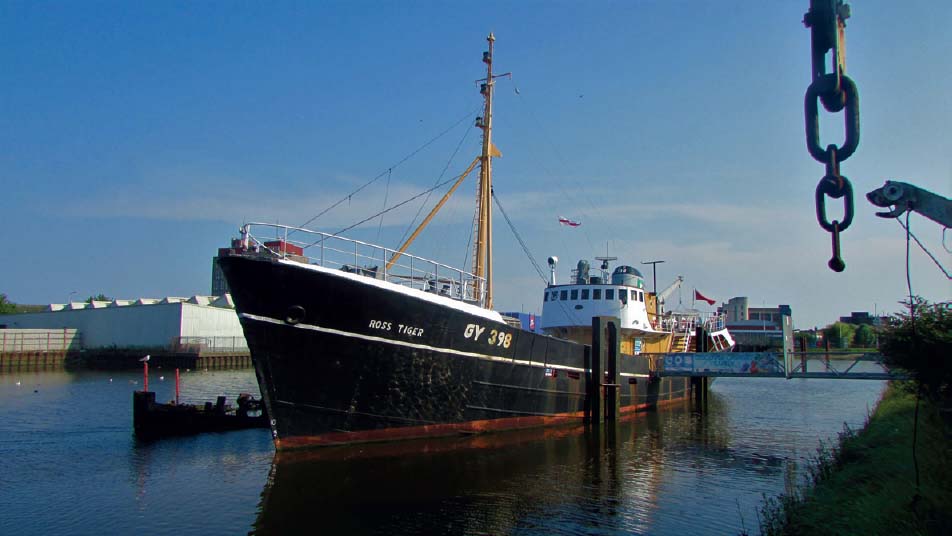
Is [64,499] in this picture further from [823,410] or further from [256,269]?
[823,410]

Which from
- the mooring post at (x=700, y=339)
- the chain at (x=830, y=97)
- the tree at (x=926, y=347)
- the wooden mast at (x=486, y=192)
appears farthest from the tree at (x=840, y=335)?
the chain at (x=830, y=97)

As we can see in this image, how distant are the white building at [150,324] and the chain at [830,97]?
57142 mm

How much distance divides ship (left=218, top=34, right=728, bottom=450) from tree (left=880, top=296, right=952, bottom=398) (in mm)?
10460

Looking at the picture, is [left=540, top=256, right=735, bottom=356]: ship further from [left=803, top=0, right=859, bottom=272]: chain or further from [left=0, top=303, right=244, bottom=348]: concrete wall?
[left=0, top=303, right=244, bottom=348]: concrete wall

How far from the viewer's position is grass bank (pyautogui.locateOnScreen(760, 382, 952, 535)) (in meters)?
7.46

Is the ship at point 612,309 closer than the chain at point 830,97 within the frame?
No

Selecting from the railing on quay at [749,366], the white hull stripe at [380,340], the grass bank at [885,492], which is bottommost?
the grass bank at [885,492]

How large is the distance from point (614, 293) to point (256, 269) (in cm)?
1696

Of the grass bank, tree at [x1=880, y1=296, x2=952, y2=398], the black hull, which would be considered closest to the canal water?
the black hull

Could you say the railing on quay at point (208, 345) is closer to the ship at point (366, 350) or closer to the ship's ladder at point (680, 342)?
the ship's ladder at point (680, 342)

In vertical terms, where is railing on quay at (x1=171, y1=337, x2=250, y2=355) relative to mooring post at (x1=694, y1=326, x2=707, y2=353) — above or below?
below

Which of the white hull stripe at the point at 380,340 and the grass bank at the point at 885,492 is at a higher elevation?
the white hull stripe at the point at 380,340

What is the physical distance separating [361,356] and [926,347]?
451 inches

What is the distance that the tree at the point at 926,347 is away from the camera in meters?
8.56
